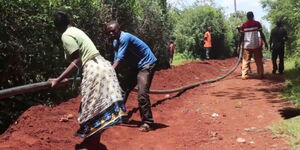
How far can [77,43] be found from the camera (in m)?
4.50

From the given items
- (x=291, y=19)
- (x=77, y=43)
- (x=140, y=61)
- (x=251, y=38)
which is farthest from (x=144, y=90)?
(x=291, y=19)

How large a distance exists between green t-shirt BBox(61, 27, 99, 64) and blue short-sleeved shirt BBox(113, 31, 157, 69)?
→ 1.49m

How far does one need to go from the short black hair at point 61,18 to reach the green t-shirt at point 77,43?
9 cm

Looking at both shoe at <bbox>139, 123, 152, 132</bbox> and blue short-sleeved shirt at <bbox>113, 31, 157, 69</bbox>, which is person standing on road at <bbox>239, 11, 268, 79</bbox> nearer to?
blue short-sleeved shirt at <bbox>113, 31, 157, 69</bbox>

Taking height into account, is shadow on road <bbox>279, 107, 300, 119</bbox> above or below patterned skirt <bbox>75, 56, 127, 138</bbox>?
below

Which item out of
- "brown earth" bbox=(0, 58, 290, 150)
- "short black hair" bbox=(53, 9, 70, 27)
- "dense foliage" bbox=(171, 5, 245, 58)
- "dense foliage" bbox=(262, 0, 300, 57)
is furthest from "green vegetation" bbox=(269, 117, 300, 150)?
"dense foliage" bbox=(171, 5, 245, 58)

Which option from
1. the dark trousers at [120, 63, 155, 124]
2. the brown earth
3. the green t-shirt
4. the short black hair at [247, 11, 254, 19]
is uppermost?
the short black hair at [247, 11, 254, 19]

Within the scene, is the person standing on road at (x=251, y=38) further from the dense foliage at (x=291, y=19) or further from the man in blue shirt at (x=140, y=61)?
the man in blue shirt at (x=140, y=61)

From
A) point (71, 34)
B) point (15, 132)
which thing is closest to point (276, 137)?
point (71, 34)

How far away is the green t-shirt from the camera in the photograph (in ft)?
14.5

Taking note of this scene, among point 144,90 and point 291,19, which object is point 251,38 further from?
point 291,19

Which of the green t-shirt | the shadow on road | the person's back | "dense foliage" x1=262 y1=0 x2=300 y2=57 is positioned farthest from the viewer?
"dense foliage" x1=262 y1=0 x2=300 y2=57

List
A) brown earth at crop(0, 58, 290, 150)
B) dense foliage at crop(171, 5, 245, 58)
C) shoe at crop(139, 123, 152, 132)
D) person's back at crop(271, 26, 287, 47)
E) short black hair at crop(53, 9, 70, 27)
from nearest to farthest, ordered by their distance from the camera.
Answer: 1. short black hair at crop(53, 9, 70, 27)
2. brown earth at crop(0, 58, 290, 150)
3. shoe at crop(139, 123, 152, 132)
4. person's back at crop(271, 26, 287, 47)
5. dense foliage at crop(171, 5, 245, 58)

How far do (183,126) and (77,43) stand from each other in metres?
3.15
